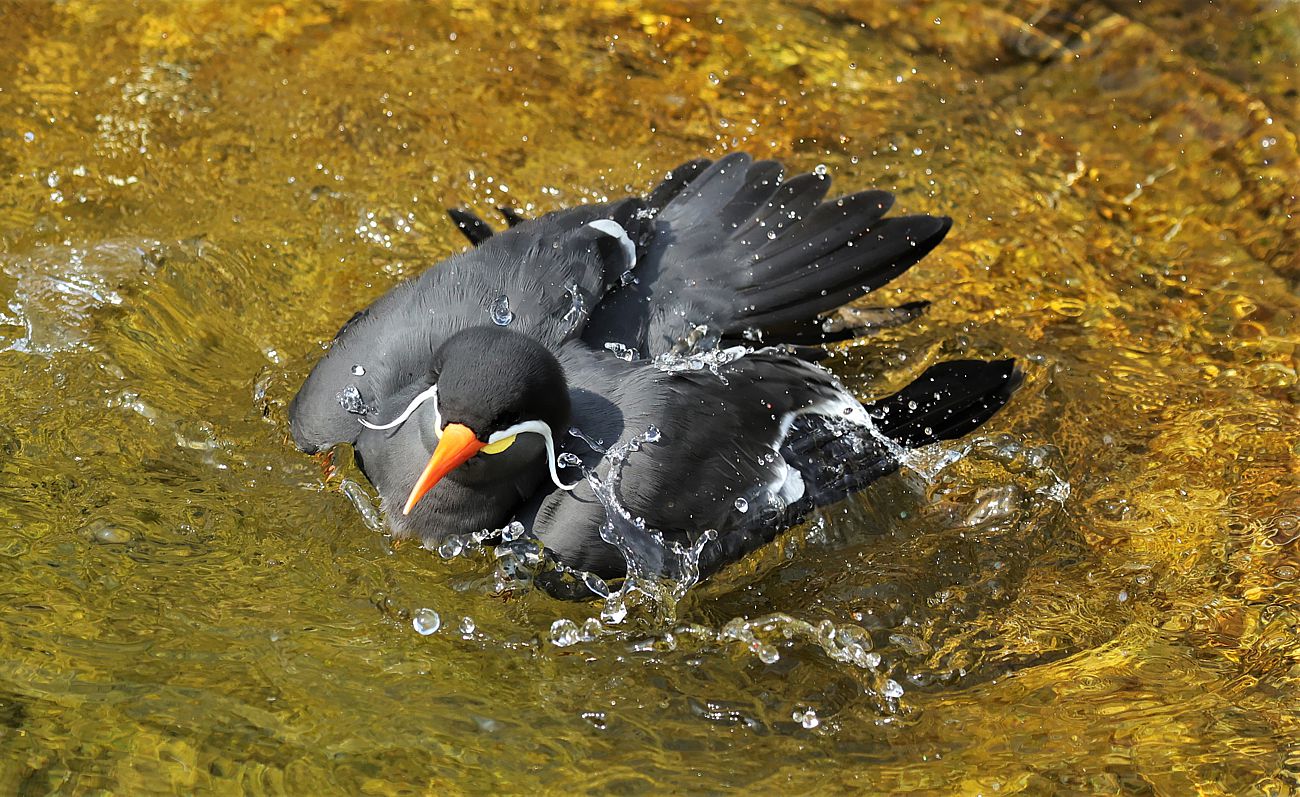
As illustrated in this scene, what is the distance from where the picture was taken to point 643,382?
3.84 meters

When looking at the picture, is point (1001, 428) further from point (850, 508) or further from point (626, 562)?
point (626, 562)

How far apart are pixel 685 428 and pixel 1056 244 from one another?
2539mm

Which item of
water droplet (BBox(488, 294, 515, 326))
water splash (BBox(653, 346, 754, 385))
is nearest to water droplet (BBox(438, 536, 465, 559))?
water droplet (BBox(488, 294, 515, 326))

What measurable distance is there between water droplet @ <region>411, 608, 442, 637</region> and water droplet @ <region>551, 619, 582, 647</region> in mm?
328

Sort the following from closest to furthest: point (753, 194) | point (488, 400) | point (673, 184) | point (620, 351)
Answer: point (488, 400), point (620, 351), point (753, 194), point (673, 184)

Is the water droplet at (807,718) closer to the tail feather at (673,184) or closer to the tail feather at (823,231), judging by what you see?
the tail feather at (823,231)

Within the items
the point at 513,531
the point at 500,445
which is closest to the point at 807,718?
the point at 513,531

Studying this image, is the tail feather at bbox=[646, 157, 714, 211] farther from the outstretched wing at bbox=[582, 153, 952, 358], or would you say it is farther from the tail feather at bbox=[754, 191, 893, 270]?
the tail feather at bbox=[754, 191, 893, 270]

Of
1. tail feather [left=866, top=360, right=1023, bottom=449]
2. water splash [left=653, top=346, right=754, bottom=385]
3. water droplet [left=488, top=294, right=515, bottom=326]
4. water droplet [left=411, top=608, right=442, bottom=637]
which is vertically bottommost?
water droplet [left=411, top=608, right=442, bottom=637]

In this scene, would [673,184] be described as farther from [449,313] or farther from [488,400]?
[488,400]

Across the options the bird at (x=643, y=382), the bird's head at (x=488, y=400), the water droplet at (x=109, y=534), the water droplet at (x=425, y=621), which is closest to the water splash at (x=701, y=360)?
the bird at (x=643, y=382)

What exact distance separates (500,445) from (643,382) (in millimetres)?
519

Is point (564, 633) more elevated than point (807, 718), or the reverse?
point (807, 718)

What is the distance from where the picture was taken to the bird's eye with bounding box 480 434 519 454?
3.55m
